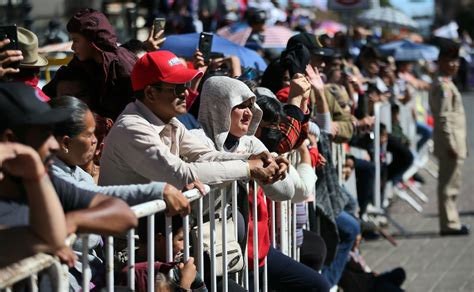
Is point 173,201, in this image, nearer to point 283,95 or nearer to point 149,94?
point 149,94

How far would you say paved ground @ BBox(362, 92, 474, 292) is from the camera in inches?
424

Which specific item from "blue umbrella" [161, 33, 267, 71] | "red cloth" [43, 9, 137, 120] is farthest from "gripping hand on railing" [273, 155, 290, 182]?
"blue umbrella" [161, 33, 267, 71]

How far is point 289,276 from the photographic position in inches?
283

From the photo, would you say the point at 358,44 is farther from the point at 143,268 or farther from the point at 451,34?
the point at 143,268

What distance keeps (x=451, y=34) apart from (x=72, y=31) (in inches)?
1020

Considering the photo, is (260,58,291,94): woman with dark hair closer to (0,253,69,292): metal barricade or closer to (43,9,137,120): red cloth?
(43,9,137,120): red cloth

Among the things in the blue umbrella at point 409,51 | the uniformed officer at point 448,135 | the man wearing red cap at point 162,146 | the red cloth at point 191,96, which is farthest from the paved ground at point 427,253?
the blue umbrella at point 409,51

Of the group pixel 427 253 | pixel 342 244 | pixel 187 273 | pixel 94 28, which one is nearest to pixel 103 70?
pixel 94 28

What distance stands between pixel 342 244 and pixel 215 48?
7.78ft

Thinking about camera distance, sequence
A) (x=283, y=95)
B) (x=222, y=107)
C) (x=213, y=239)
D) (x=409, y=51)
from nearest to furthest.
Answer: (x=213, y=239) < (x=222, y=107) < (x=283, y=95) < (x=409, y=51)

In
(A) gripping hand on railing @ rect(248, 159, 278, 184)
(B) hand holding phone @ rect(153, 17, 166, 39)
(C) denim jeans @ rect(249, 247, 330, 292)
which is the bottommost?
(C) denim jeans @ rect(249, 247, 330, 292)

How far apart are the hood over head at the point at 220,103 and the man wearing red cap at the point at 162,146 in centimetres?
39

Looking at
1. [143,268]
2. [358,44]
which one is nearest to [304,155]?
[143,268]

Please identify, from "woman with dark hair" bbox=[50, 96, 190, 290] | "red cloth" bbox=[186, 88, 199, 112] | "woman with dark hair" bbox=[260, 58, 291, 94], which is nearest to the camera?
"woman with dark hair" bbox=[50, 96, 190, 290]
